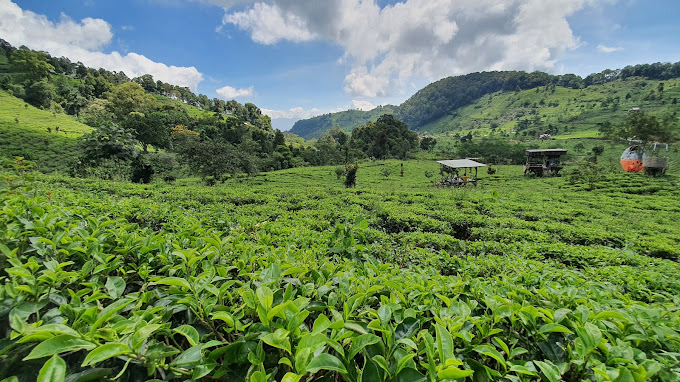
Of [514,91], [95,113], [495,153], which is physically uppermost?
[514,91]

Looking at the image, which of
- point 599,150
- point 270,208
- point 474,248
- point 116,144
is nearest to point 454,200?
point 474,248

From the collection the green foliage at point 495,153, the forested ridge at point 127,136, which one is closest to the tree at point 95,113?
the forested ridge at point 127,136

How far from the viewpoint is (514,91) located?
396 feet

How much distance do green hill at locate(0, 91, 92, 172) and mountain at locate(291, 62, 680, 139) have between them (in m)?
93.3

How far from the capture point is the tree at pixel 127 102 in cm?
4934

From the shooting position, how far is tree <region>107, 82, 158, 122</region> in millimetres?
49344

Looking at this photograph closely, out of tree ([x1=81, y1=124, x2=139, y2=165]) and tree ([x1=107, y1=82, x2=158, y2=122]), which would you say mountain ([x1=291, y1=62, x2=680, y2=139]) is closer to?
tree ([x1=81, y1=124, x2=139, y2=165])

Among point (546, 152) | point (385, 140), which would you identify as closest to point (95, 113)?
point (385, 140)

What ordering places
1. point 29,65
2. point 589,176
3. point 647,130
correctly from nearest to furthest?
point 589,176 < point 647,130 < point 29,65

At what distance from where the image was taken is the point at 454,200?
30.4ft

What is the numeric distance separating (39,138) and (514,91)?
148033 millimetres

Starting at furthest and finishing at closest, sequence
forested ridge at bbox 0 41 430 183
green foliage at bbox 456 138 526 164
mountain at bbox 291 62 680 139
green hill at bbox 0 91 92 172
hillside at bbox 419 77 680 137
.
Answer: mountain at bbox 291 62 680 139, hillside at bbox 419 77 680 137, green foliage at bbox 456 138 526 164, green hill at bbox 0 91 92 172, forested ridge at bbox 0 41 430 183

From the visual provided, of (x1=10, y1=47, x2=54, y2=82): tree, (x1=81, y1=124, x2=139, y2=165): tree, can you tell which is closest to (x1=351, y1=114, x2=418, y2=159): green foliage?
(x1=81, y1=124, x2=139, y2=165): tree

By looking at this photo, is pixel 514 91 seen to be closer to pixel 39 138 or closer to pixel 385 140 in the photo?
pixel 385 140
